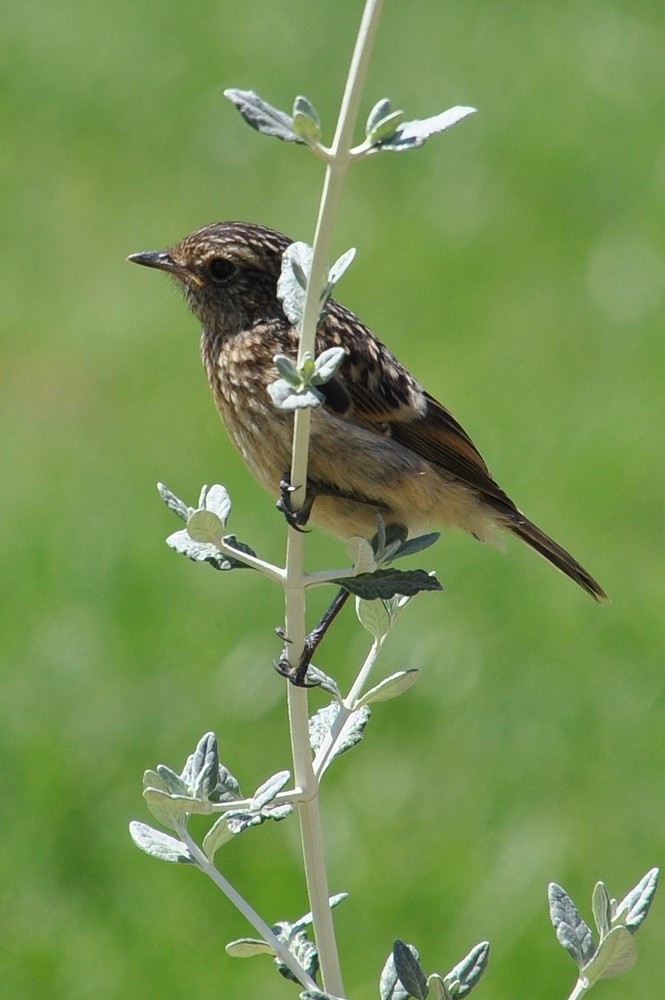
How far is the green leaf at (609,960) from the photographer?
2.19m

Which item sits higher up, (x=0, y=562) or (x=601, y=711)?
(x=601, y=711)

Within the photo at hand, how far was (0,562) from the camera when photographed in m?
7.27

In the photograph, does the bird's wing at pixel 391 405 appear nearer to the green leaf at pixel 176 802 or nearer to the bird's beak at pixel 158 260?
the bird's beak at pixel 158 260

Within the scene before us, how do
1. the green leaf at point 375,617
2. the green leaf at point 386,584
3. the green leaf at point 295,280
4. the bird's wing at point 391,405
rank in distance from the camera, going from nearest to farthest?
the green leaf at point 295,280
the green leaf at point 386,584
the green leaf at point 375,617
the bird's wing at point 391,405

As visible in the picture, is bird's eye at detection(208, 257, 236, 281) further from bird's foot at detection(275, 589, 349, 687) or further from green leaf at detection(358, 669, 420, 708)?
green leaf at detection(358, 669, 420, 708)

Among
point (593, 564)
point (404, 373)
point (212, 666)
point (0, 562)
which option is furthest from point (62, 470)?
point (404, 373)

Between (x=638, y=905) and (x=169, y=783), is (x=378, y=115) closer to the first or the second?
(x=169, y=783)

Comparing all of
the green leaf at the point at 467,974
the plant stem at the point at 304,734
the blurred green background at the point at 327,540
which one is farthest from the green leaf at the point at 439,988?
the blurred green background at the point at 327,540

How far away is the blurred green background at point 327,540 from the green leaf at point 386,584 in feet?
10.4

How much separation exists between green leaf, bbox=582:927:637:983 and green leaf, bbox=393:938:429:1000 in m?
0.22

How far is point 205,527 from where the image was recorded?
2.17m

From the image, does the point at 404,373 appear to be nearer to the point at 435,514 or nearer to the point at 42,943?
the point at 435,514

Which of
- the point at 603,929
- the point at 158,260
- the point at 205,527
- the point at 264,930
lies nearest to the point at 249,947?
the point at 264,930

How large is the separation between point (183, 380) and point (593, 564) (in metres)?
2.53
